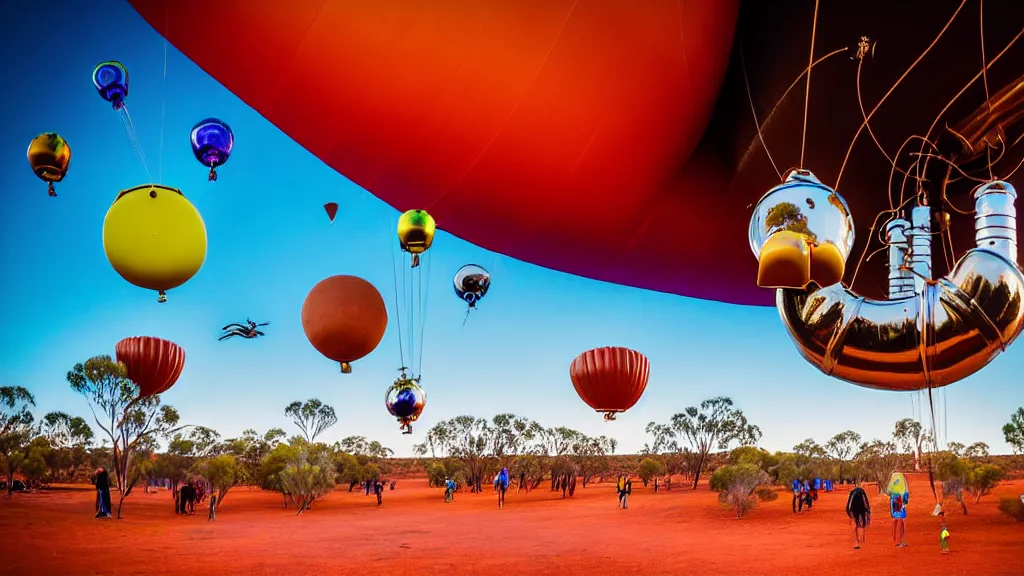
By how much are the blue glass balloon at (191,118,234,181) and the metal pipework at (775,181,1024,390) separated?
500 centimetres

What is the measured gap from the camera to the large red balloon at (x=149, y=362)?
899cm

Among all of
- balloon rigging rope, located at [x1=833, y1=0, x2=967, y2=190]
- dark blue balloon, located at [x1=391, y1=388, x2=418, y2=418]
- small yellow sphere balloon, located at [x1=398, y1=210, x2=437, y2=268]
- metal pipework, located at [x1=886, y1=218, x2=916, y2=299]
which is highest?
balloon rigging rope, located at [x1=833, y1=0, x2=967, y2=190]

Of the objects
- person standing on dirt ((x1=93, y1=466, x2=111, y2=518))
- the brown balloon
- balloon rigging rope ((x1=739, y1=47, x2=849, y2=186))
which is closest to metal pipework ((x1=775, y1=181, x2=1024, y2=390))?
balloon rigging rope ((x1=739, y1=47, x2=849, y2=186))

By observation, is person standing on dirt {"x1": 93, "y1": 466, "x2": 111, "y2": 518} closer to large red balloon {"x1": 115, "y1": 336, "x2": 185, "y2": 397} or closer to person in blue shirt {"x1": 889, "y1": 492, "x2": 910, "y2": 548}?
large red balloon {"x1": 115, "y1": 336, "x2": 185, "y2": 397}

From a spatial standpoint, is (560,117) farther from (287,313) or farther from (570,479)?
(570,479)

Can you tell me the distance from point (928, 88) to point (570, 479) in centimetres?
2880

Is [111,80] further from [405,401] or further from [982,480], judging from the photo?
[982,480]

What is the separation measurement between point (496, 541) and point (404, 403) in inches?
244

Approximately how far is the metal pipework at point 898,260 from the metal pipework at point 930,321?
20 centimetres

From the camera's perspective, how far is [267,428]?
117ft

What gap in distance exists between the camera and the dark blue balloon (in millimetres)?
8572

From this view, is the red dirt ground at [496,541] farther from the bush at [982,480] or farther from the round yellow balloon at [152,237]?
the round yellow balloon at [152,237]

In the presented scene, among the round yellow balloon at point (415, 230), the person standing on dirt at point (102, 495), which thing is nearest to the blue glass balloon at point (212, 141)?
the round yellow balloon at point (415, 230)

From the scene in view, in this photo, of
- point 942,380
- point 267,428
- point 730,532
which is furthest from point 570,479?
point 942,380
